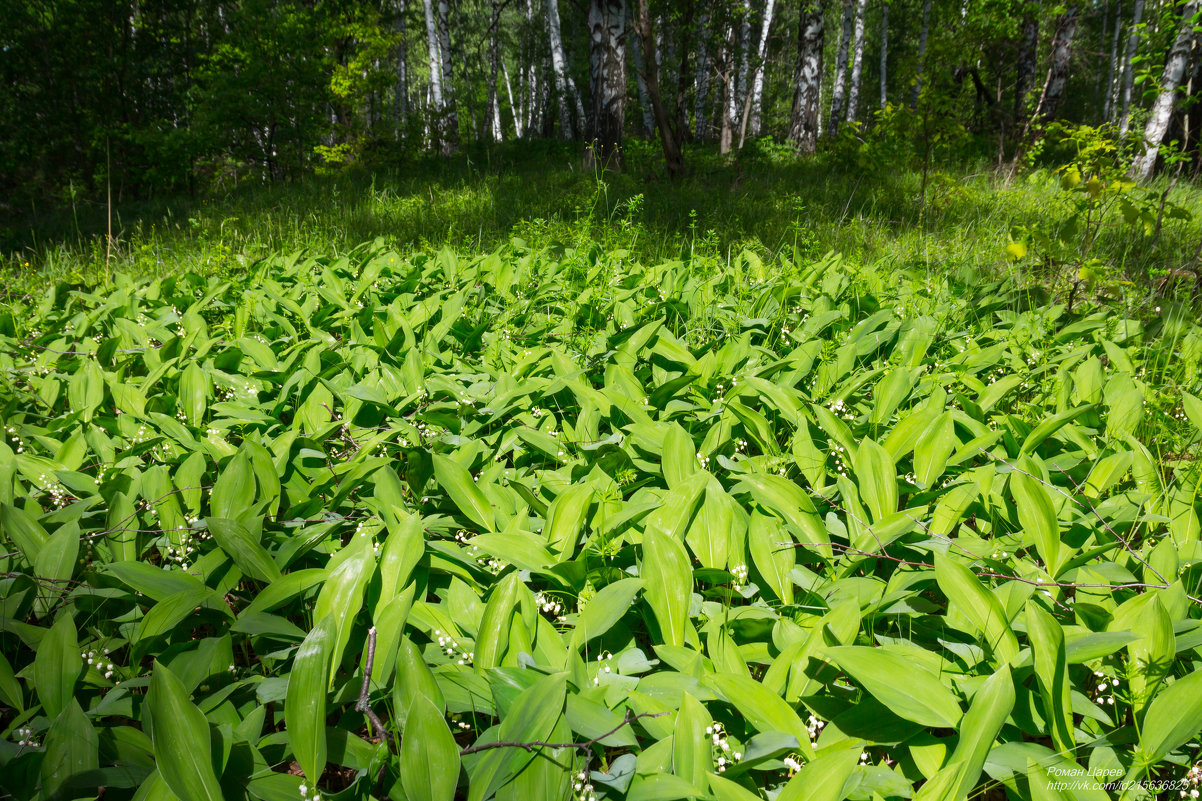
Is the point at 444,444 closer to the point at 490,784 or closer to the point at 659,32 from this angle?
the point at 490,784

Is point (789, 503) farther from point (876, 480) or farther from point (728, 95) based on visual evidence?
point (728, 95)

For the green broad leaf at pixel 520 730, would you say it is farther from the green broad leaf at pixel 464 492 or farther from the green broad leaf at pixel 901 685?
the green broad leaf at pixel 464 492

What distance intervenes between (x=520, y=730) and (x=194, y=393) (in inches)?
76.7

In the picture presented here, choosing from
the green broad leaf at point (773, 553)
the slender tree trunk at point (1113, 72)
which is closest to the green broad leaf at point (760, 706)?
the green broad leaf at point (773, 553)

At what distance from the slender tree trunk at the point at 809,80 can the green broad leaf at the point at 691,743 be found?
465 inches

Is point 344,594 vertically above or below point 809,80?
below

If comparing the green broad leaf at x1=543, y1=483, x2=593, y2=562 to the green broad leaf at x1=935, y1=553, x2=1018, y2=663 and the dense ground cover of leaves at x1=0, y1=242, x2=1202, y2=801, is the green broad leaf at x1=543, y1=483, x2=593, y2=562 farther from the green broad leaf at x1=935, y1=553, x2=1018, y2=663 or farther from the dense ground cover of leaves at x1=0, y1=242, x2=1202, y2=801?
the green broad leaf at x1=935, y1=553, x2=1018, y2=663

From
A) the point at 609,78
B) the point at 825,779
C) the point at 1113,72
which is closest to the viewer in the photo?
the point at 825,779

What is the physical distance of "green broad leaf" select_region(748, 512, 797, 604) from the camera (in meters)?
1.41

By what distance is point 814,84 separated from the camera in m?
11.5

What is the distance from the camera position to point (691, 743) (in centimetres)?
101

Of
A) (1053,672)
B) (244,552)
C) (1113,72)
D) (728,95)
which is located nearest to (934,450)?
(1053,672)

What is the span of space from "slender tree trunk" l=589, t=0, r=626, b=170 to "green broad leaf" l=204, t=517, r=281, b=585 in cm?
687

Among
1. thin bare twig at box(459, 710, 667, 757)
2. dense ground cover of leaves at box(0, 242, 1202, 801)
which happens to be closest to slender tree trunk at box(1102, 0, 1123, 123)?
dense ground cover of leaves at box(0, 242, 1202, 801)
